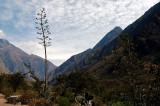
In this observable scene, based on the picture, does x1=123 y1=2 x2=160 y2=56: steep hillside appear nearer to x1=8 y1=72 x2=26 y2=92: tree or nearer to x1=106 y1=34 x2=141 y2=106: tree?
x1=8 y1=72 x2=26 y2=92: tree

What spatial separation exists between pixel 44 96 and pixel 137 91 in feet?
26.6

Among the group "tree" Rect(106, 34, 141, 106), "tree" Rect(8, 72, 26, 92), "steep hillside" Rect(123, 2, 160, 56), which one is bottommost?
"tree" Rect(8, 72, 26, 92)

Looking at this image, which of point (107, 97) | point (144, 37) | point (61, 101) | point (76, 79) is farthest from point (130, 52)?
point (144, 37)

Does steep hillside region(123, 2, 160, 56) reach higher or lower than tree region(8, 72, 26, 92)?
higher

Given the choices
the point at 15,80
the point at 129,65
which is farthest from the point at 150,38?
the point at 129,65

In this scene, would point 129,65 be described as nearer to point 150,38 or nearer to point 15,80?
point 15,80

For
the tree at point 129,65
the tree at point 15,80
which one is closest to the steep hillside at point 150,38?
the tree at point 15,80

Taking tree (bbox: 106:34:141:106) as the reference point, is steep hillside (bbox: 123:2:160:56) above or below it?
above

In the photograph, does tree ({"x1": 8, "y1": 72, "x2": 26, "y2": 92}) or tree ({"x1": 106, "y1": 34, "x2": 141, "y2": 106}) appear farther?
tree ({"x1": 8, "y1": 72, "x2": 26, "y2": 92})

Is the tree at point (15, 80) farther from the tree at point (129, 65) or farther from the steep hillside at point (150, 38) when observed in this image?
the steep hillside at point (150, 38)

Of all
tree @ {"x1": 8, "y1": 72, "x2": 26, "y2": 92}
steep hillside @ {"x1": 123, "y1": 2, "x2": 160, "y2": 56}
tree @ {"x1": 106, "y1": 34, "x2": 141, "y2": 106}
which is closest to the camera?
tree @ {"x1": 106, "y1": 34, "x2": 141, "y2": 106}

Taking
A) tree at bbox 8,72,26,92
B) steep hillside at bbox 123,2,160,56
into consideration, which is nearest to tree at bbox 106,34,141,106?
tree at bbox 8,72,26,92

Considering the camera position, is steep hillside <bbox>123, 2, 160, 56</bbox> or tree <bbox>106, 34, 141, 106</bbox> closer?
tree <bbox>106, 34, 141, 106</bbox>

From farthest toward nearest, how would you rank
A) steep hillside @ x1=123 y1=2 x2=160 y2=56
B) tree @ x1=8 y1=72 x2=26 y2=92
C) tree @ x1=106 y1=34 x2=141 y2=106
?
steep hillside @ x1=123 y1=2 x2=160 y2=56, tree @ x1=8 y1=72 x2=26 y2=92, tree @ x1=106 y1=34 x2=141 y2=106
